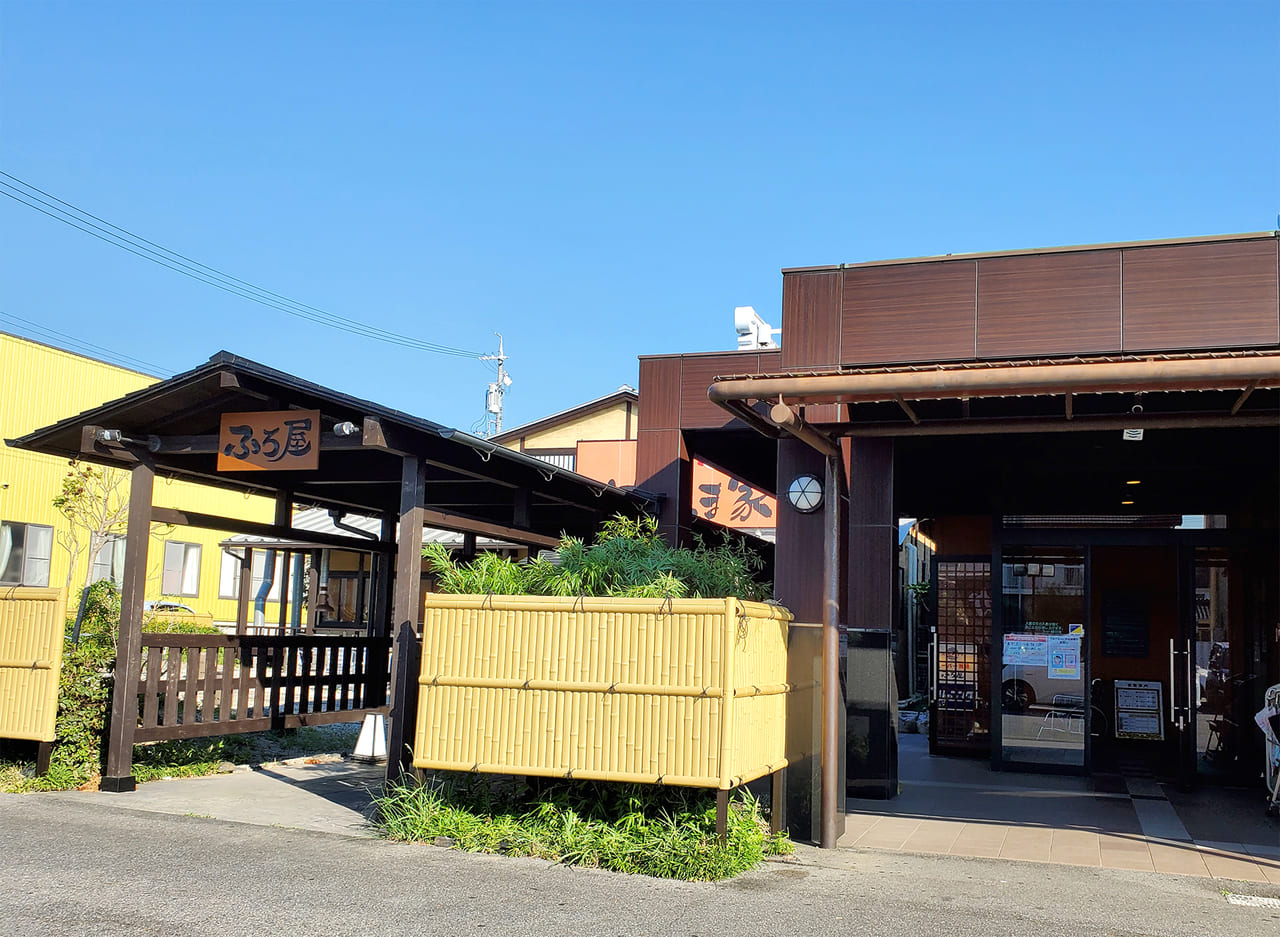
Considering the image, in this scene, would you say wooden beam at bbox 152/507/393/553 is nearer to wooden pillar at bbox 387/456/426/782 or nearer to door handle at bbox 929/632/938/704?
wooden pillar at bbox 387/456/426/782

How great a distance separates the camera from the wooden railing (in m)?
9.38

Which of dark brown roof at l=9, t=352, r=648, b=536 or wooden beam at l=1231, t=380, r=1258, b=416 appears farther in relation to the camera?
dark brown roof at l=9, t=352, r=648, b=536

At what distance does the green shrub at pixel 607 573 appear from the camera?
24.8 ft

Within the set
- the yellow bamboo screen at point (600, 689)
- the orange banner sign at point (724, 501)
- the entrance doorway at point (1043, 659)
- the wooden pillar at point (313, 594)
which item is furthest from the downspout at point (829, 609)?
the wooden pillar at point (313, 594)

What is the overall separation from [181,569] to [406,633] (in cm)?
2494

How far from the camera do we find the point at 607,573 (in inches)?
305

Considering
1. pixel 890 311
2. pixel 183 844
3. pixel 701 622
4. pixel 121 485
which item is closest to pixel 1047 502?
pixel 890 311

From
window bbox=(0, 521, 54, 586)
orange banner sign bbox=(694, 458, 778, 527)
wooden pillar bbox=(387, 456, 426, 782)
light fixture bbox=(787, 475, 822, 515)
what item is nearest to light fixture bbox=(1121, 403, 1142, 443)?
light fixture bbox=(787, 475, 822, 515)

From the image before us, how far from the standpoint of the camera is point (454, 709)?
719cm

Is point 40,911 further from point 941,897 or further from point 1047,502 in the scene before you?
point 1047,502

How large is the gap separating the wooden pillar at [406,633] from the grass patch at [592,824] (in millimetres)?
377

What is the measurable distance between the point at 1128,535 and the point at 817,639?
4728mm

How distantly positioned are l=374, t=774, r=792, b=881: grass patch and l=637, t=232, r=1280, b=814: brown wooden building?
1.66 metres

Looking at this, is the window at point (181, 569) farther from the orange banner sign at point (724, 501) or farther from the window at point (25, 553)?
the orange banner sign at point (724, 501)
